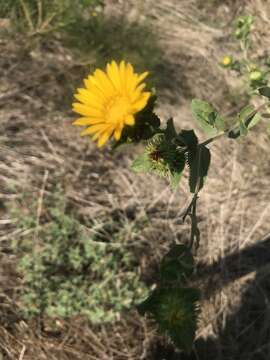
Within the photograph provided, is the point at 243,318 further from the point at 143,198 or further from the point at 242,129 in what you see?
the point at 242,129

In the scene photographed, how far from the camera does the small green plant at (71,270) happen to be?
243 cm

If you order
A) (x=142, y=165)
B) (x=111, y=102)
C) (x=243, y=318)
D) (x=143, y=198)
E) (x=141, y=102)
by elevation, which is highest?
(x=141, y=102)

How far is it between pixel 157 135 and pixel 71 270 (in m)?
1.19

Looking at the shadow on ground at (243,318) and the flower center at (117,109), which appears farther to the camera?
the shadow on ground at (243,318)

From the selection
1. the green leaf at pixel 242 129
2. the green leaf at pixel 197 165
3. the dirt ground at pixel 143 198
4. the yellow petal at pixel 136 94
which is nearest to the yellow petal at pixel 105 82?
the yellow petal at pixel 136 94

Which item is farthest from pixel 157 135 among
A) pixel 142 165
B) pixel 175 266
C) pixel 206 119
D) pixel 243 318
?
pixel 243 318

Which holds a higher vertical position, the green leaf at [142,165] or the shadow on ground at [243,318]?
the green leaf at [142,165]

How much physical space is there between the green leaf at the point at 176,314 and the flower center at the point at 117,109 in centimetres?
70

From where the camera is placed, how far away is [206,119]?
1900mm

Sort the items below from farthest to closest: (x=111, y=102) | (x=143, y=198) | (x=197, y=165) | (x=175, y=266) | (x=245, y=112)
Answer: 1. (x=143, y=198)
2. (x=175, y=266)
3. (x=245, y=112)
4. (x=197, y=165)
5. (x=111, y=102)

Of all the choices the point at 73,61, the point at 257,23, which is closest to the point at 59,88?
the point at 73,61

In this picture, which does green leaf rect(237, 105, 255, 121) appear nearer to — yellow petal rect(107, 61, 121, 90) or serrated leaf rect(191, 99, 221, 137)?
serrated leaf rect(191, 99, 221, 137)

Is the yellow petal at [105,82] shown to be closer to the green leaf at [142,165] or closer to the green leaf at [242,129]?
the green leaf at [142,165]

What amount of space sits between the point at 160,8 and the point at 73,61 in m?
0.90
